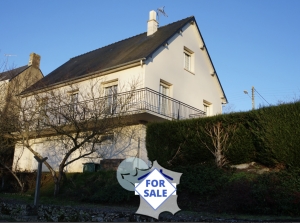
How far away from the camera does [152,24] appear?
21844 mm

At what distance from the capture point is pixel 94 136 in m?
13.6

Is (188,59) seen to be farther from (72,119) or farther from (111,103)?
(72,119)

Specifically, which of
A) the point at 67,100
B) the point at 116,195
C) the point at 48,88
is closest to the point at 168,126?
the point at 116,195

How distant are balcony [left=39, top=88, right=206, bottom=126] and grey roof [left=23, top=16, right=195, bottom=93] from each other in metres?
2.21

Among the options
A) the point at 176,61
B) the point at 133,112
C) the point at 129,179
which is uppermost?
the point at 176,61

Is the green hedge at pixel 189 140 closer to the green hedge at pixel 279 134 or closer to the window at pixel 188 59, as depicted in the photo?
the green hedge at pixel 279 134

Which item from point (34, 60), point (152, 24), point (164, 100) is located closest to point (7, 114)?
point (164, 100)

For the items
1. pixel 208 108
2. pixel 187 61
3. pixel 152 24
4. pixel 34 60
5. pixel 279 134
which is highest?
pixel 34 60

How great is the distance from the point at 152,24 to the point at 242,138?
41.5 feet

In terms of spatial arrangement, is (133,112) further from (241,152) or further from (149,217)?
(149,217)

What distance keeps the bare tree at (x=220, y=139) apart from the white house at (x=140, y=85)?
389 cm

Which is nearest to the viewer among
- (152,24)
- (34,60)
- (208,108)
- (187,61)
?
(187,61)

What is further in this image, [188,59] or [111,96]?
[188,59]

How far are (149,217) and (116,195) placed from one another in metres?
3.42
